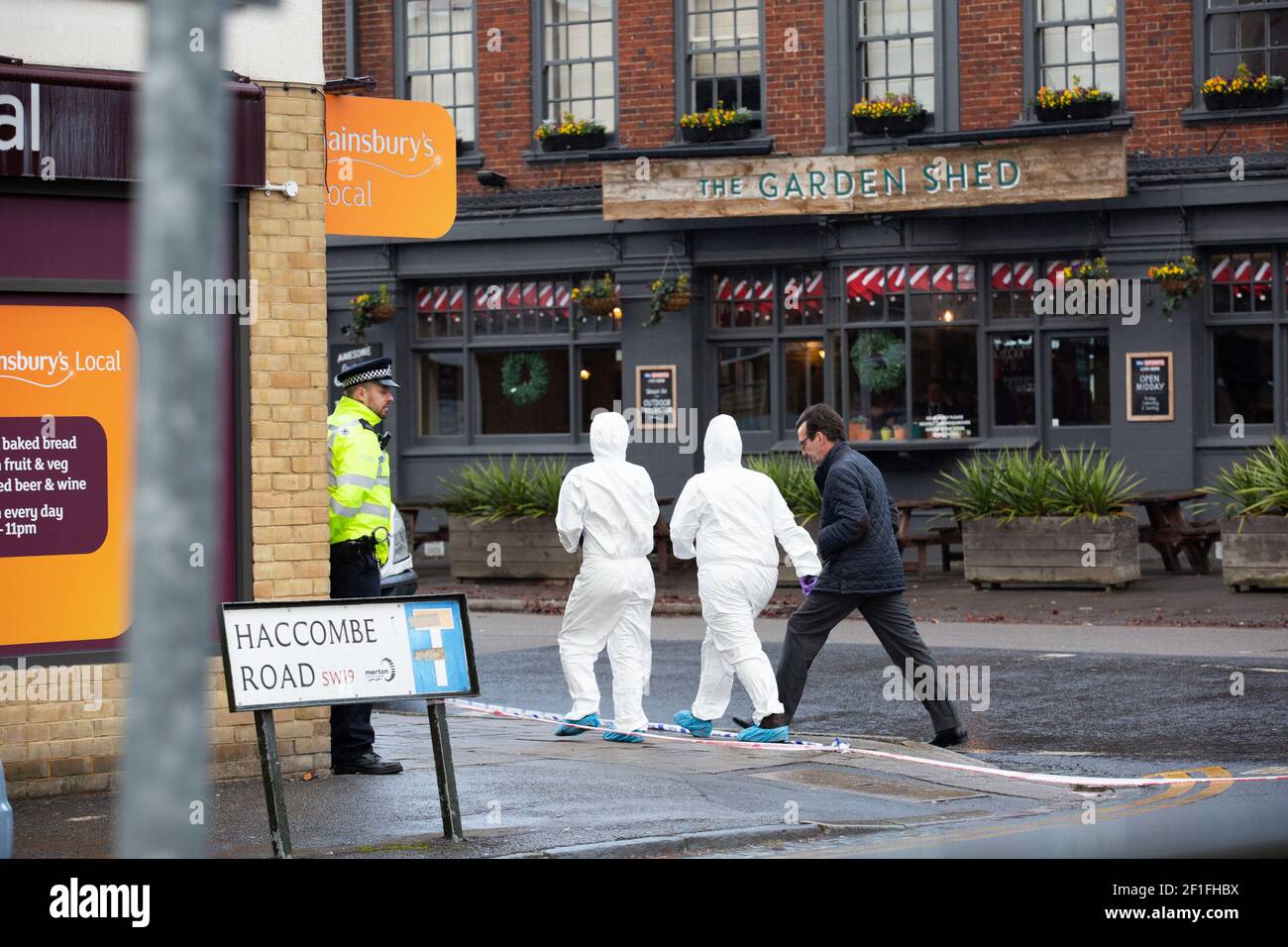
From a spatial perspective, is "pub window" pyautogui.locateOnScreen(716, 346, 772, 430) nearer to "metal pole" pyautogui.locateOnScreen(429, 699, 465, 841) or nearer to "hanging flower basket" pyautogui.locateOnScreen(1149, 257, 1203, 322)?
"hanging flower basket" pyautogui.locateOnScreen(1149, 257, 1203, 322)

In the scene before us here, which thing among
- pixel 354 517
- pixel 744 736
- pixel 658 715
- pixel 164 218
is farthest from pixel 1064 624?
pixel 164 218

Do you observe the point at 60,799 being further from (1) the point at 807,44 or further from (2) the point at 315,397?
(1) the point at 807,44

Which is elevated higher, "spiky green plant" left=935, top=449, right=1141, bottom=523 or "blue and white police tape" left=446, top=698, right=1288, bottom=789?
"spiky green plant" left=935, top=449, right=1141, bottom=523

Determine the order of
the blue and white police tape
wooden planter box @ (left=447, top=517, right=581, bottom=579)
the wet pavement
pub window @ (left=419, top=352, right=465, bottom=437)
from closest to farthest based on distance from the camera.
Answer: the wet pavement → the blue and white police tape → wooden planter box @ (left=447, top=517, right=581, bottom=579) → pub window @ (left=419, top=352, right=465, bottom=437)

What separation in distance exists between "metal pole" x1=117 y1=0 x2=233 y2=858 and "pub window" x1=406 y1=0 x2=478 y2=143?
75.9 feet

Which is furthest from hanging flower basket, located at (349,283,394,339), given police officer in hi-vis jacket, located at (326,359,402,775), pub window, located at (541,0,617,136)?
police officer in hi-vis jacket, located at (326,359,402,775)

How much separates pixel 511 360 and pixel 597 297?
2.50m

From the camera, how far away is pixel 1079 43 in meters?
22.3

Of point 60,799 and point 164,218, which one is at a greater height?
point 164,218

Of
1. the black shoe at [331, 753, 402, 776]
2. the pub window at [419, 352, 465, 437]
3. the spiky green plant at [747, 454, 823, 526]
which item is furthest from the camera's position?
the pub window at [419, 352, 465, 437]

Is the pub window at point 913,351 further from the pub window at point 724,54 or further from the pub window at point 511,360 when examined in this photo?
the pub window at point 511,360

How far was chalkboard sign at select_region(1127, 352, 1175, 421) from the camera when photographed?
21453 mm

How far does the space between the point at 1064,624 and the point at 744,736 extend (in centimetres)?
672

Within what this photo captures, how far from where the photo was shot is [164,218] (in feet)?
7.40
